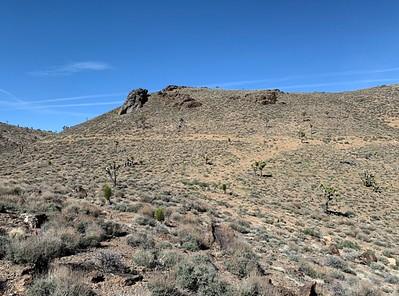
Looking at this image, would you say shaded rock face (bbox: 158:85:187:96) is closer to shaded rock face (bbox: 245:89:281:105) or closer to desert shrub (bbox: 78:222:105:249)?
shaded rock face (bbox: 245:89:281:105)

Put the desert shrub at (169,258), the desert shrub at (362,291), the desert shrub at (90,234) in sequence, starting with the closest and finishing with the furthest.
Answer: the desert shrub at (169,258)
the desert shrub at (90,234)
the desert shrub at (362,291)

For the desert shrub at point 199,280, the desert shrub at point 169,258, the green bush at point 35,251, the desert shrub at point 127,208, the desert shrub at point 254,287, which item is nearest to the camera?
the green bush at point 35,251

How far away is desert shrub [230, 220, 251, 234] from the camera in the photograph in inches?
669

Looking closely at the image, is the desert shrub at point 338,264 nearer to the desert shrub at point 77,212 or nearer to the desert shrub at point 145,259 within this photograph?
the desert shrub at point 145,259

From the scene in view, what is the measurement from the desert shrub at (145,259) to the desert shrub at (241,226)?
26.9 feet

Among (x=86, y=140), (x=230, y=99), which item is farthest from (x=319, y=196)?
(x=230, y=99)

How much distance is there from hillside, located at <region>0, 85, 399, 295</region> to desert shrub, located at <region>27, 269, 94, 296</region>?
87 millimetres

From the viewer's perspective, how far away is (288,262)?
13.0 meters

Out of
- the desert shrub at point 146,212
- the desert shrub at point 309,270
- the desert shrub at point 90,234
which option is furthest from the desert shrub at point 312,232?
the desert shrub at point 90,234

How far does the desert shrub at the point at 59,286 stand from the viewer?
609cm

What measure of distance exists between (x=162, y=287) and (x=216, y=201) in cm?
1926

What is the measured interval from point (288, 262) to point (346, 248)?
6.38m

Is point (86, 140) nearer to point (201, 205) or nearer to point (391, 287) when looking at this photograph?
point (201, 205)

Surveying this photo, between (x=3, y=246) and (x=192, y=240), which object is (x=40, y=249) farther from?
(x=192, y=240)
